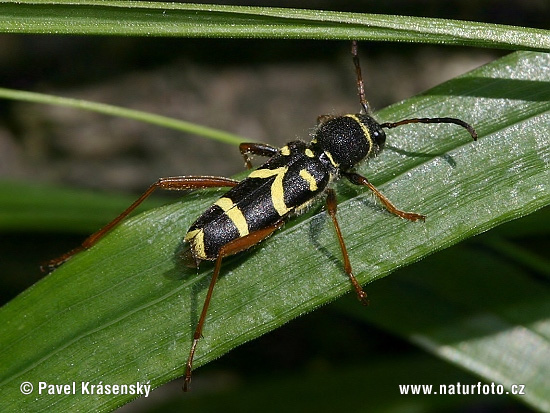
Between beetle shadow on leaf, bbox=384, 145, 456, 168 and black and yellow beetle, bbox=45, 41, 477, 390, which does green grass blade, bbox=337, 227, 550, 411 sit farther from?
beetle shadow on leaf, bbox=384, 145, 456, 168

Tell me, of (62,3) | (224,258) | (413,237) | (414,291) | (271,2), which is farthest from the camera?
(271,2)

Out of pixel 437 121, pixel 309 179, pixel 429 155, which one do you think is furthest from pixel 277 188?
pixel 437 121

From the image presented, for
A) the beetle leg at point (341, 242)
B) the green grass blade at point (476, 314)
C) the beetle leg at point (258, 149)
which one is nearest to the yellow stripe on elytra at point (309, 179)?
the beetle leg at point (341, 242)

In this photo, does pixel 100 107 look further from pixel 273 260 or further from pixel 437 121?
pixel 437 121

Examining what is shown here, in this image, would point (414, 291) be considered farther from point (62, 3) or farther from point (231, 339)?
point (62, 3)

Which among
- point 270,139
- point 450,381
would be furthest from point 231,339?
point 270,139

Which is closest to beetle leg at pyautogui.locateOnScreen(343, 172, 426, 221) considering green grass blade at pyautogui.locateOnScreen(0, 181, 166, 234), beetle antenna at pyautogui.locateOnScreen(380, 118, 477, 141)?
beetle antenna at pyautogui.locateOnScreen(380, 118, 477, 141)
